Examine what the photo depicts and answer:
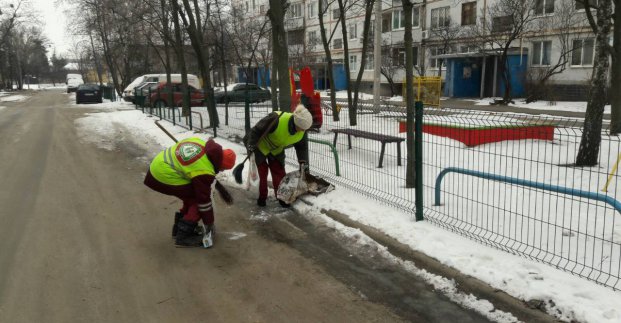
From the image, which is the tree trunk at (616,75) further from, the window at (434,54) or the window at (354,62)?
the window at (354,62)

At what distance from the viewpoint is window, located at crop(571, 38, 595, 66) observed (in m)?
26.0

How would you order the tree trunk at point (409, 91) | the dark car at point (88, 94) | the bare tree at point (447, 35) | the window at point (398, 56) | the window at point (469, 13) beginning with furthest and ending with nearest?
the window at point (398, 56) → the window at point (469, 13) → the bare tree at point (447, 35) → the dark car at point (88, 94) → the tree trunk at point (409, 91)

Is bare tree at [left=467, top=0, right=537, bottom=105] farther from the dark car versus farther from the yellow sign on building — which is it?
the dark car

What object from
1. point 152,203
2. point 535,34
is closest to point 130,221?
point 152,203

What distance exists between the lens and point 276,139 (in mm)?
6348

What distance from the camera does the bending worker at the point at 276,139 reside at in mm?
6206

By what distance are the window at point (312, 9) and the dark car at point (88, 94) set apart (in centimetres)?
2421

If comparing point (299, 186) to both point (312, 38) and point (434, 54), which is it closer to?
point (434, 54)

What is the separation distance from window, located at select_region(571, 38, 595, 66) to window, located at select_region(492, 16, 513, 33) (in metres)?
3.52

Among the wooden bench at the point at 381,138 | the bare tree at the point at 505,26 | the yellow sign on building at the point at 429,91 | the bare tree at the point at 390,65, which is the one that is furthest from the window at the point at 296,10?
the wooden bench at the point at 381,138

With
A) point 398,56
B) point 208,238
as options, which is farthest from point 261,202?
point 398,56

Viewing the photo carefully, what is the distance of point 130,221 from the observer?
20.1 feet

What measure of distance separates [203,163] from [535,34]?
28.4 meters

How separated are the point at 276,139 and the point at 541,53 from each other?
26.9 meters
